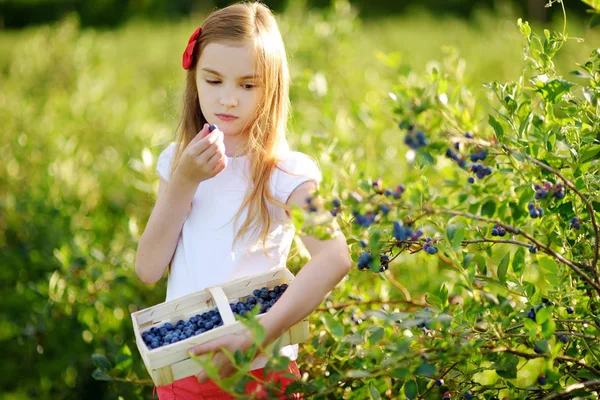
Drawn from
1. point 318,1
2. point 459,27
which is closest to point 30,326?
point 459,27

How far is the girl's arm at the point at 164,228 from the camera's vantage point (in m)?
1.80

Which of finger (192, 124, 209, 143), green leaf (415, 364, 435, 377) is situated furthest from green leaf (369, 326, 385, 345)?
finger (192, 124, 209, 143)

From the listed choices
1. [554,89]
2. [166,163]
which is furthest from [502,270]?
[166,163]

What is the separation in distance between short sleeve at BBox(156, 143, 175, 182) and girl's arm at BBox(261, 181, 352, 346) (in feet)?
1.71

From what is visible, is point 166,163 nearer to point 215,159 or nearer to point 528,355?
point 215,159

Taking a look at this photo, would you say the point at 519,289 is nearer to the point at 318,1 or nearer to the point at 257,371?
the point at 257,371

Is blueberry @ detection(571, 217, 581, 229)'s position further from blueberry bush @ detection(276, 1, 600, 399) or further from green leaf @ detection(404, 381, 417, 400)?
green leaf @ detection(404, 381, 417, 400)

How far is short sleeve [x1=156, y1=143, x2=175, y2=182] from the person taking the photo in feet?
6.57

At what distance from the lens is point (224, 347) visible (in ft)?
4.87

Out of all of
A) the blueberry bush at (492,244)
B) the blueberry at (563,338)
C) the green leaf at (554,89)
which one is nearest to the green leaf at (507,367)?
the blueberry bush at (492,244)

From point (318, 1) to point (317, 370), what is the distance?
15178 millimetres

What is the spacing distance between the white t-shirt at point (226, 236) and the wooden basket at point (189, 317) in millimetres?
128

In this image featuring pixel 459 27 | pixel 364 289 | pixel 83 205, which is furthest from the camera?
pixel 459 27

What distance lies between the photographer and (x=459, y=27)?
10875 mm
